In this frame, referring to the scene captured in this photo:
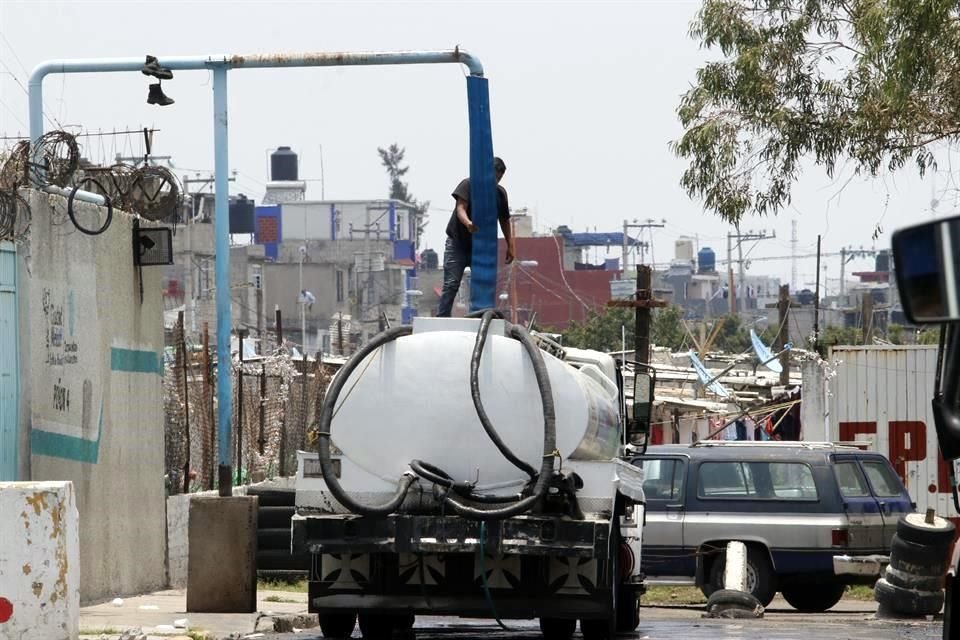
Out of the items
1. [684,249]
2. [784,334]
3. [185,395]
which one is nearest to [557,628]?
[185,395]

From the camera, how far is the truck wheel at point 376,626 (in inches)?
517

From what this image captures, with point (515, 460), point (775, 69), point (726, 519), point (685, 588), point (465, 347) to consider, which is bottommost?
point (685, 588)

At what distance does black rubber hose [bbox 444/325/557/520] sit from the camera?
11117mm

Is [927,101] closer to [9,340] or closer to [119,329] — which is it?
[119,329]

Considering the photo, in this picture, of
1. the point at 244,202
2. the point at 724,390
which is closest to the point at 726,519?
the point at 724,390

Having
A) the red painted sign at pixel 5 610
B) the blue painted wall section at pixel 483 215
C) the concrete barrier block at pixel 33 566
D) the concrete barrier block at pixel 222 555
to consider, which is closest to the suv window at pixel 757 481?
the blue painted wall section at pixel 483 215

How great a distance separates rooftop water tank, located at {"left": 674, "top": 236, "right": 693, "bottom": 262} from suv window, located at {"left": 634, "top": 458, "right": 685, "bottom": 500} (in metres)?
116

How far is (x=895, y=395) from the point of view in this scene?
25812mm

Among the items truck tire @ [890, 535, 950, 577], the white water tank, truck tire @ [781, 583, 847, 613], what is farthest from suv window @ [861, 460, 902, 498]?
the white water tank

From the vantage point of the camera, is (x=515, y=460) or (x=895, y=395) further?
(x=895, y=395)

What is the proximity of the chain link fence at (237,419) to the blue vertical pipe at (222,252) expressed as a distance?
2.77 ft

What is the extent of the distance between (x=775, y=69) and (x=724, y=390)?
20.6 meters

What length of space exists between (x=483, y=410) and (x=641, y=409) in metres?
3.23

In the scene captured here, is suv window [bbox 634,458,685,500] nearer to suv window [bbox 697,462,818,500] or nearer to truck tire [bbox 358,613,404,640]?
suv window [bbox 697,462,818,500]
